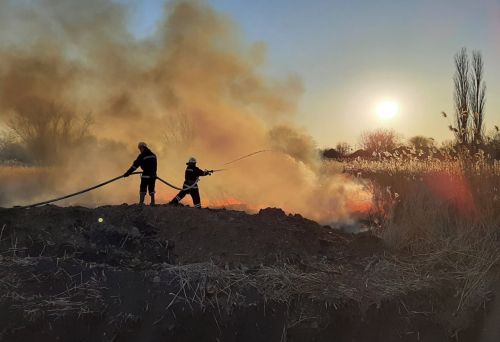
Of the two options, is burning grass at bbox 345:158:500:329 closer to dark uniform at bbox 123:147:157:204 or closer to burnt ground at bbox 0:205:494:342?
burnt ground at bbox 0:205:494:342

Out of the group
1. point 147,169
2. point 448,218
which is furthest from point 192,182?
point 448,218

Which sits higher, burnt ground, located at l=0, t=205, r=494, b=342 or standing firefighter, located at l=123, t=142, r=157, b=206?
standing firefighter, located at l=123, t=142, r=157, b=206

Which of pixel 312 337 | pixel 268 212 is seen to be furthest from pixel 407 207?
pixel 312 337

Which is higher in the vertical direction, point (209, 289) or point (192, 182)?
point (192, 182)

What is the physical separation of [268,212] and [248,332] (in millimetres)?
4233

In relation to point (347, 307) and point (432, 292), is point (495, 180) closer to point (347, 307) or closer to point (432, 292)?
point (432, 292)

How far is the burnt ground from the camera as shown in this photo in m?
5.30

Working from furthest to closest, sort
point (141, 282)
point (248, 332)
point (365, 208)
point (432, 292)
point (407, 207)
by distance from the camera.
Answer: point (365, 208) < point (407, 207) < point (432, 292) < point (141, 282) < point (248, 332)

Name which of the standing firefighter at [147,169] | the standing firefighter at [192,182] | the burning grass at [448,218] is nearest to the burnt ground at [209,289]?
the burning grass at [448,218]

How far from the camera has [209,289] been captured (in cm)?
586

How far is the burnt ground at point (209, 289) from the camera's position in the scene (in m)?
5.30

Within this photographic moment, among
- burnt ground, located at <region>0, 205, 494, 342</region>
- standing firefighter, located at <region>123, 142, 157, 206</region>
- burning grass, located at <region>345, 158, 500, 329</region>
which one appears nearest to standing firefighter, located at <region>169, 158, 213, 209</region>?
standing firefighter, located at <region>123, 142, 157, 206</region>

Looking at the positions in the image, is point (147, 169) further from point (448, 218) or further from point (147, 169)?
point (448, 218)

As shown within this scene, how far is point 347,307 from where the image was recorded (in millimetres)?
5953
